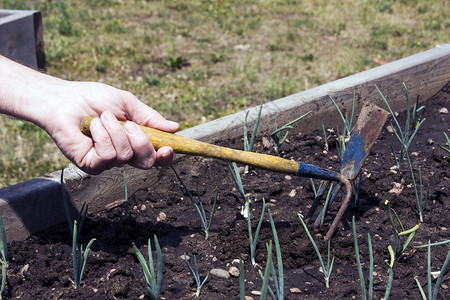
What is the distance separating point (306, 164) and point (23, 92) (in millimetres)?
951

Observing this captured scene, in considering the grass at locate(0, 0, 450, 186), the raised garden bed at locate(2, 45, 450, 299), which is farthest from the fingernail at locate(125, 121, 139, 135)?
the grass at locate(0, 0, 450, 186)

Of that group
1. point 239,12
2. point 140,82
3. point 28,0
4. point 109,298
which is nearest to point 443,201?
point 109,298

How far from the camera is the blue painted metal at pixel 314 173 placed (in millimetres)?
1761

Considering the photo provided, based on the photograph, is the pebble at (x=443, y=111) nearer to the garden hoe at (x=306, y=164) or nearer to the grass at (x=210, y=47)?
the garden hoe at (x=306, y=164)

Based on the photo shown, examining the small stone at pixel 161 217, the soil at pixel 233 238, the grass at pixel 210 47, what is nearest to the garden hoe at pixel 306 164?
the soil at pixel 233 238

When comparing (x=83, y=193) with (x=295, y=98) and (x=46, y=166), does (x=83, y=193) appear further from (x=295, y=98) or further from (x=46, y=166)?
(x=46, y=166)

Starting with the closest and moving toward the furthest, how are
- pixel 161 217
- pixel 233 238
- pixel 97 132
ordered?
pixel 97 132 → pixel 233 238 → pixel 161 217

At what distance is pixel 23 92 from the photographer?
1.77 metres

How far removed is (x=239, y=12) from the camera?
6434 mm

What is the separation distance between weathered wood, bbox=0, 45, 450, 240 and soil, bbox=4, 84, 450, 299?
5 cm

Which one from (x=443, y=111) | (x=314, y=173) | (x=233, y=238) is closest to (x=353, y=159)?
(x=314, y=173)

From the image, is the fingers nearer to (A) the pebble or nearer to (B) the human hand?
(B) the human hand

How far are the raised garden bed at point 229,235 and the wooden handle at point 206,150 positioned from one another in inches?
12.0

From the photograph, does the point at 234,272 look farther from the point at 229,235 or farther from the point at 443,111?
the point at 443,111
